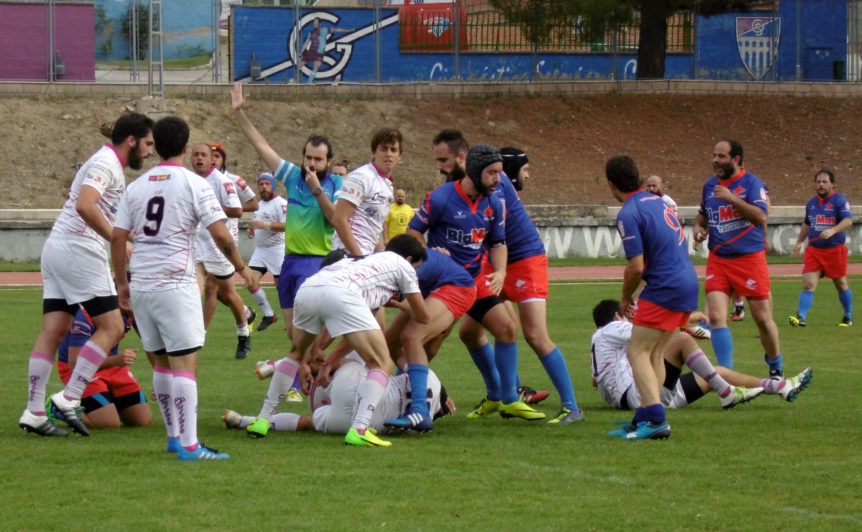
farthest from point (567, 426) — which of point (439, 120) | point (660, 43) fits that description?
point (660, 43)

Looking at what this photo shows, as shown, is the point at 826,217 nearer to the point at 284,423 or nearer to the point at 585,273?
the point at 585,273

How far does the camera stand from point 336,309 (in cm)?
771

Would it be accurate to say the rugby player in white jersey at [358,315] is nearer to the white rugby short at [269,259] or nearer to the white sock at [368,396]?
the white sock at [368,396]

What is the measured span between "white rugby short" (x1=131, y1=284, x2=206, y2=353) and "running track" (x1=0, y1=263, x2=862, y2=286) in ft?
51.4

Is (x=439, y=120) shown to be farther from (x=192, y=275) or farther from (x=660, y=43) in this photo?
(x=192, y=275)

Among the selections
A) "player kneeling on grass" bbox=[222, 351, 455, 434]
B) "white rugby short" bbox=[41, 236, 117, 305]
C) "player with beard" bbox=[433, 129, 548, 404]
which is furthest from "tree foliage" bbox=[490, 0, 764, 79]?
"white rugby short" bbox=[41, 236, 117, 305]

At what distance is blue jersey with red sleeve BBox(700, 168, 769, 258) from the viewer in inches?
442

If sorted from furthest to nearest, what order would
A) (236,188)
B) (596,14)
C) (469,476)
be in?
(596,14) < (236,188) < (469,476)

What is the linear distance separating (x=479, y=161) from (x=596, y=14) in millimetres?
29860

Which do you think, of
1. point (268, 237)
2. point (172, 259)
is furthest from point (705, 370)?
point (268, 237)

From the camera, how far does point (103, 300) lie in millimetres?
8234

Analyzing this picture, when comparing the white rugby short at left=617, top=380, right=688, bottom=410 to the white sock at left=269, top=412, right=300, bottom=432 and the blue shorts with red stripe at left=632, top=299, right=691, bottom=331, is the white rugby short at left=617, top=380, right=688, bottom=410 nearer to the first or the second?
the blue shorts with red stripe at left=632, top=299, right=691, bottom=331

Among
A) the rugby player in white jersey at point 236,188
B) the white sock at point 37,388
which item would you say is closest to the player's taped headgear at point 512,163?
the rugby player in white jersey at point 236,188

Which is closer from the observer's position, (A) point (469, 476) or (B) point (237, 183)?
(A) point (469, 476)
